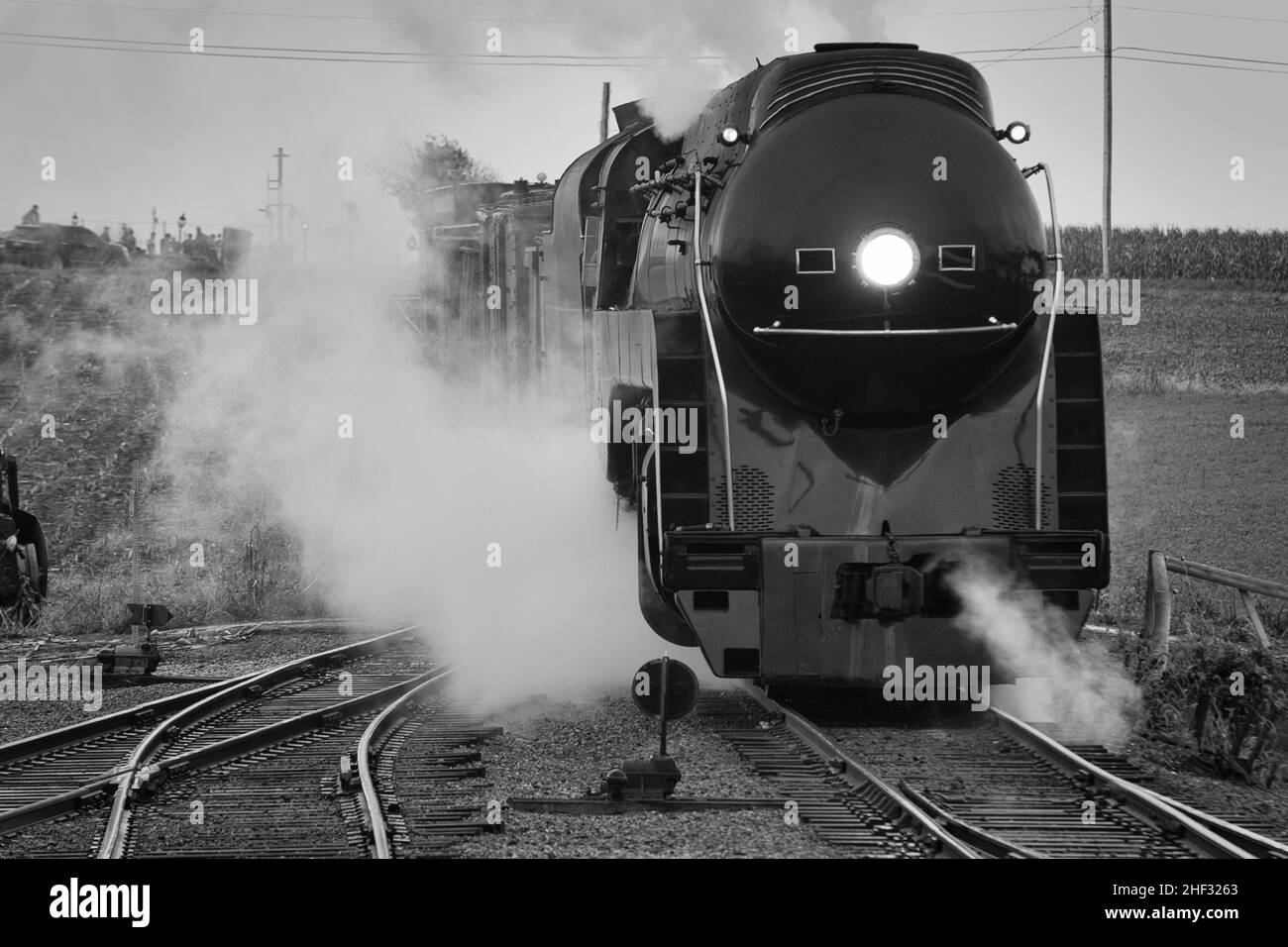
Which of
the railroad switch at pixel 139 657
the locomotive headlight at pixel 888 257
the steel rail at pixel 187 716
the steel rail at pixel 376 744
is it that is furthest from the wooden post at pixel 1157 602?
the railroad switch at pixel 139 657

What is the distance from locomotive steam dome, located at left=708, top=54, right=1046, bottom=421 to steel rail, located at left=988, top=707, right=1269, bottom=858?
1826 millimetres

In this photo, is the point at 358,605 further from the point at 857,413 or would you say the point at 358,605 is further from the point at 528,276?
the point at 857,413

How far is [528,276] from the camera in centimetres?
1385

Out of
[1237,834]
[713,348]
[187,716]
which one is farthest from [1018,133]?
[187,716]

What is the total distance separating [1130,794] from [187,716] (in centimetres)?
560

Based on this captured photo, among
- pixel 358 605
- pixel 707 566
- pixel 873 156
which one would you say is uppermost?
pixel 873 156

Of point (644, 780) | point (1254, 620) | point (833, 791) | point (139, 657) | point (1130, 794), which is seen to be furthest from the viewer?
point (139, 657)

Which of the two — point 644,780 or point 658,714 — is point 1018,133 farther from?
point 644,780

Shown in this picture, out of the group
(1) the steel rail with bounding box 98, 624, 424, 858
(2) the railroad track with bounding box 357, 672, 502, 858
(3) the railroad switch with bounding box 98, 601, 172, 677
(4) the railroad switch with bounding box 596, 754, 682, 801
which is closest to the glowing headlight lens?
(4) the railroad switch with bounding box 596, 754, 682, 801

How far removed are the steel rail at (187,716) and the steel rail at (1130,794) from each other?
164 inches

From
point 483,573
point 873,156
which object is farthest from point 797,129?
point 483,573

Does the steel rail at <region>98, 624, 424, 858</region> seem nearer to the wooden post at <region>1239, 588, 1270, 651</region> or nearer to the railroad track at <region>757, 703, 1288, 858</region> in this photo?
the railroad track at <region>757, 703, 1288, 858</region>

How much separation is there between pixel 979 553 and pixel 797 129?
85.7 inches

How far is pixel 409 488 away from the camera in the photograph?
57.7ft
